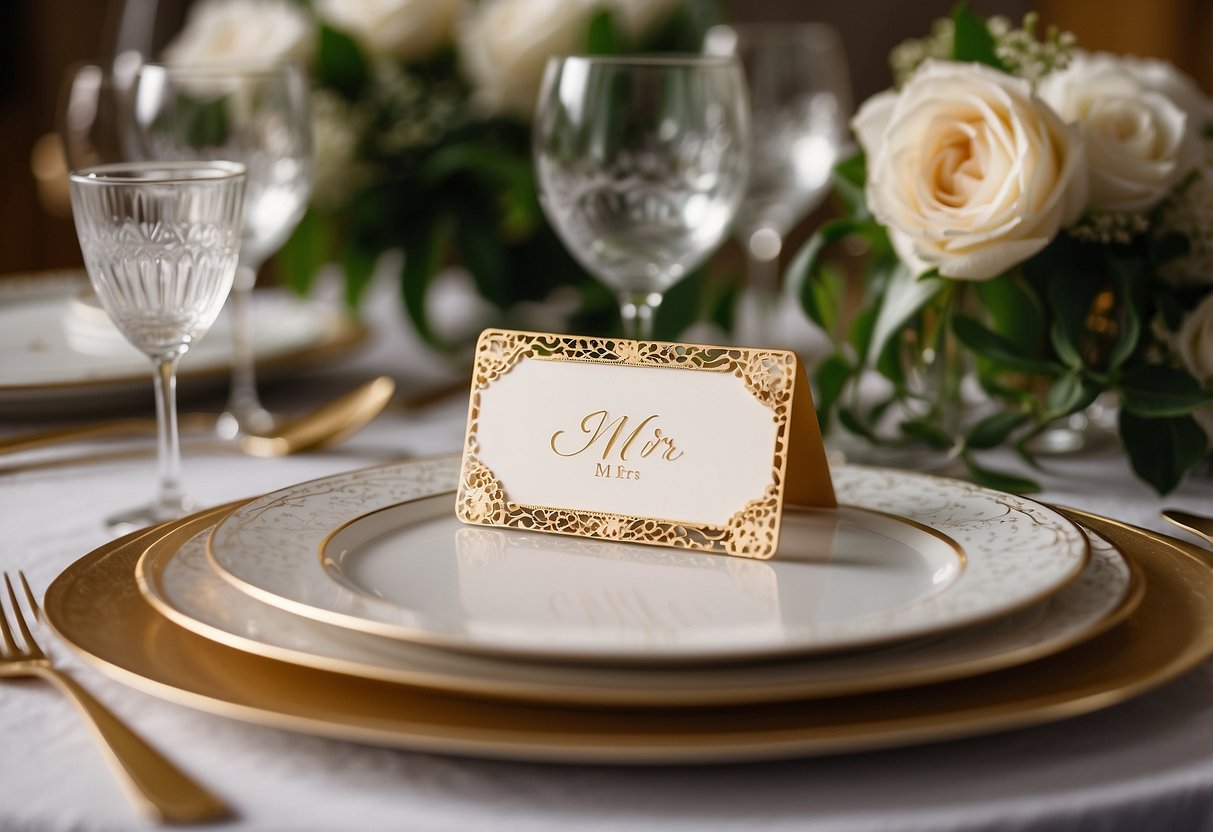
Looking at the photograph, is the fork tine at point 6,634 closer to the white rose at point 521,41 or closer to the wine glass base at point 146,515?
the wine glass base at point 146,515

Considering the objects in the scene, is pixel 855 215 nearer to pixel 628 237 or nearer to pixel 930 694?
pixel 628 237

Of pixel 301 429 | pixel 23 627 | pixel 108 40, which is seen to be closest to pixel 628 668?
pixel 23 627

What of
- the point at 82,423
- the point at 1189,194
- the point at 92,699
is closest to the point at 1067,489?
the point at 1189,194

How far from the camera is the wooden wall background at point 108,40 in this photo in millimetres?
3139

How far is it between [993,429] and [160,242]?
1.83ft

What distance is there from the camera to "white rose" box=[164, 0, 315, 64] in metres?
1.50

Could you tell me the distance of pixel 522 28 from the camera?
1423 mm

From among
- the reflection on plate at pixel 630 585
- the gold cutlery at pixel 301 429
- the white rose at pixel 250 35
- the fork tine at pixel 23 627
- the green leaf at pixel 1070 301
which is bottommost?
the gold cutlery at pixel 301 429

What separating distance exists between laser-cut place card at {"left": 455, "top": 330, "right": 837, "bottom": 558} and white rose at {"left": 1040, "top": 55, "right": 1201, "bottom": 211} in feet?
1.11

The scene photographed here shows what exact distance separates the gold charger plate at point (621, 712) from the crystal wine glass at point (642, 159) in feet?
1.56

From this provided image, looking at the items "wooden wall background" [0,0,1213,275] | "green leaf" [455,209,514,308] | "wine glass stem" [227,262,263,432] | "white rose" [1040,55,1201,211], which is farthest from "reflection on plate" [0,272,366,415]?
"wooden wall background" [0,0,1213,275]

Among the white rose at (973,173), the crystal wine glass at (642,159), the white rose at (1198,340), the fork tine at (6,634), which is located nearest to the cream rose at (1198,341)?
the white rose at (1198,340)

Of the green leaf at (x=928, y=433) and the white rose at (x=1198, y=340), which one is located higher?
the white rose at (x=1198, y=340)

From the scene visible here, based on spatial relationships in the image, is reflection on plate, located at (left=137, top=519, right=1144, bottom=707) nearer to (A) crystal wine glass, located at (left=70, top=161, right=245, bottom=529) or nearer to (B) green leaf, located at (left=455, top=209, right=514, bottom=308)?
(A) crystal wine glass, located at (left=70, top=161, right=245, bottom=529)
